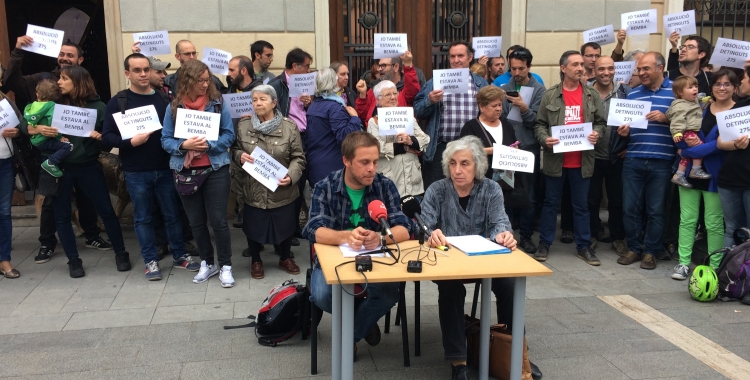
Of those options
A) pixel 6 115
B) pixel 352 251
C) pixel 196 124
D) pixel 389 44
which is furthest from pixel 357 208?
pixel 6 115

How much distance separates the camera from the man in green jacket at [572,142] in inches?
261

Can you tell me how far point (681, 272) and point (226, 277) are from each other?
4.28 metres

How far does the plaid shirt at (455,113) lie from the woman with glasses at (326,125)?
0.97 metres

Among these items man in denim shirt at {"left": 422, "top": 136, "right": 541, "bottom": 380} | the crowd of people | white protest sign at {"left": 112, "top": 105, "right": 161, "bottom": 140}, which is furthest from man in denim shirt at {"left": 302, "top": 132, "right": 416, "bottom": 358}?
white protest sign at {"left": 112, "top": 105, "right": 161, "bottom": 140}

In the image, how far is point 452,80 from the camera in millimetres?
6383

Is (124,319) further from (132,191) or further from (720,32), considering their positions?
(720,32)

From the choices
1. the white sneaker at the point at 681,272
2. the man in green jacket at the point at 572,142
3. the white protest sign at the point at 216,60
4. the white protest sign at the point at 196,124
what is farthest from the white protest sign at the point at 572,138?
the white protest sign at the point at 216,60

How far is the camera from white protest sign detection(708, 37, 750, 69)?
22.0ft

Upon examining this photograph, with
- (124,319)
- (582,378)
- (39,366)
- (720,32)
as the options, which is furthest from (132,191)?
(720,32)

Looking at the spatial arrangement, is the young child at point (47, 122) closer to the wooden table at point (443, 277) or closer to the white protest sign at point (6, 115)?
the white protest sign at point (6, 115)

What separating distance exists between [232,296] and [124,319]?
35.8 inches

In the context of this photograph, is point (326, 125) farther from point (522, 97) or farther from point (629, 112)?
point (629, 112)

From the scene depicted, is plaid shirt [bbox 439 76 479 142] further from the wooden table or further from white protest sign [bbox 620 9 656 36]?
the wooden table

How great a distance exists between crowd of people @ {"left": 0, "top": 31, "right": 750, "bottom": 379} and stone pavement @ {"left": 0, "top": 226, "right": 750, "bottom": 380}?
0.31 meters
